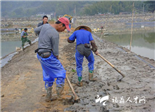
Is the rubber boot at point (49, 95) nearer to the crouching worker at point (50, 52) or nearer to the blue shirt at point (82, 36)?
the crouching worker at point (50, 52)

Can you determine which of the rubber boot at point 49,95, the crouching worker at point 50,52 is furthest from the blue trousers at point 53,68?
the rubber boot at point 49,95

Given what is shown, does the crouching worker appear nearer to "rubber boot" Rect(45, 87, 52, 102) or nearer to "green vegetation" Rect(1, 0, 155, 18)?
"rubber boot" Rect(45, 87, 52, 102)

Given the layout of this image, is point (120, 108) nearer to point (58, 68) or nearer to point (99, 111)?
point (99, 111)

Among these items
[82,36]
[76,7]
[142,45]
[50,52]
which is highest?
[76,7]

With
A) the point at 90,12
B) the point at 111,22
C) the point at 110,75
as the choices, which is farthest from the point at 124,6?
the point at 110,75

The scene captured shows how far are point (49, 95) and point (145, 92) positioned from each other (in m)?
2.08

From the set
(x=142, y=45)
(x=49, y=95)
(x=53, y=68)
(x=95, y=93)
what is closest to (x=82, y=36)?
(x=53, y=68)

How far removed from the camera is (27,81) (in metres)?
5.20

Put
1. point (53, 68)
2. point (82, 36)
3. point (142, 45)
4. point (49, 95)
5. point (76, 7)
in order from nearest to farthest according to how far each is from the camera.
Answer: point (53, 68) < point (49, 95) < point (82, 36) < point (142, 45) < point (76, 7)

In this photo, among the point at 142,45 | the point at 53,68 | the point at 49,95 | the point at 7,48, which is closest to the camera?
the point at 53,68

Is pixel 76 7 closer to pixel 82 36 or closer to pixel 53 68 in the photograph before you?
pixel 82 36

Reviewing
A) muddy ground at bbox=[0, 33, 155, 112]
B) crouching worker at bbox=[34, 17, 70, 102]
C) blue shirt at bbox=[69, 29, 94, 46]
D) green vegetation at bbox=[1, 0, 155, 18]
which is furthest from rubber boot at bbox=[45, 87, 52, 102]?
green vegetation at bbox=[1, 0, 155, 18]

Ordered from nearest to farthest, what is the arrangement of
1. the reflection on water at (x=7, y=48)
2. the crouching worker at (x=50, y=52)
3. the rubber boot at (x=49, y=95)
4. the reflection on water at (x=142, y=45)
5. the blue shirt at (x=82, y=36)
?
1. the crouching worker at (x=50, y=52)
2. the rubber boot at (x=49, y=95)
3. the blue shirt at (x=82, y=36)
4. the reflection on water at (x=142, y=45)
5. the reflection on water at (x=7, y=48)

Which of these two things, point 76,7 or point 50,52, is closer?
point 50,52
